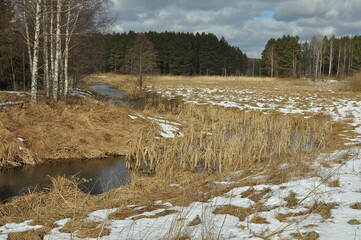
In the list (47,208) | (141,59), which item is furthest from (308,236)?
(141,59)

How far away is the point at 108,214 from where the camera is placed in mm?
4824

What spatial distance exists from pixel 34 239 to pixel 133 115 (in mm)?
10064

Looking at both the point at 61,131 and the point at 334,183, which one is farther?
the point at 61,131

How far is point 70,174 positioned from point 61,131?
3.06m

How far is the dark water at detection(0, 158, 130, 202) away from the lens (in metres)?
7.27

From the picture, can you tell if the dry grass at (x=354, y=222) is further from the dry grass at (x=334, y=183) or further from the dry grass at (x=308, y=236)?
the dry grass at (x=334, y=183)

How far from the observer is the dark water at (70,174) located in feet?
23.8

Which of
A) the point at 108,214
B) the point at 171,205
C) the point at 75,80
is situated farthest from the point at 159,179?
the point at 75,80

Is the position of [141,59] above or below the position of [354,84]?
above

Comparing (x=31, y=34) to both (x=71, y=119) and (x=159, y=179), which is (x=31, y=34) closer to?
(x=71, y=119)

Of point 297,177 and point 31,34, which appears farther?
point 31,34

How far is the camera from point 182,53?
6675cm

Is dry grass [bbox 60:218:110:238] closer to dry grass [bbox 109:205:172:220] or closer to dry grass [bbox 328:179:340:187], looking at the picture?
dry grass [bbox 109:205:172:220]

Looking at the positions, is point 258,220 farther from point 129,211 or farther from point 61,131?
point 61,131
